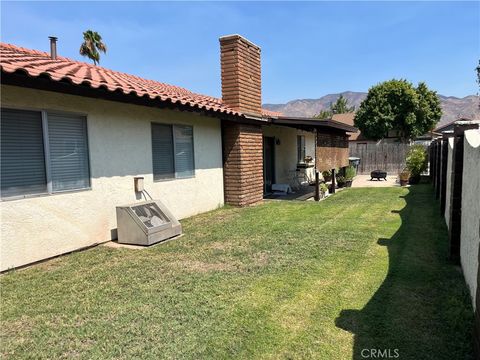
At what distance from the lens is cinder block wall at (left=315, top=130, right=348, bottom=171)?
1106 centimetres

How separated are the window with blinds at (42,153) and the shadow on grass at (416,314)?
14.9 feet

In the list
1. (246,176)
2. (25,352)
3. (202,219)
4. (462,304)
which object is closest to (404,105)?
(246,176)

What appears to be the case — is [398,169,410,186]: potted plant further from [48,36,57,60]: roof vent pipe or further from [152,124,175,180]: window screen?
[48,36,57,60]: roof vent pipe

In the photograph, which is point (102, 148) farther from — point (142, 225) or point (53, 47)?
point (53, 47)

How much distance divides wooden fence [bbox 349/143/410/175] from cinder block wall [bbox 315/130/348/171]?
922cm

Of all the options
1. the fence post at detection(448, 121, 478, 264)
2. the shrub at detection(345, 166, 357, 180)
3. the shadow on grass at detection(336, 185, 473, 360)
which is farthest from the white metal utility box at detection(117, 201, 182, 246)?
the shrub at detection(345, 166, 357, 180)

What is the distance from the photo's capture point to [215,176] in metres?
9.33

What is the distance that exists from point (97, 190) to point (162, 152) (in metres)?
2.01

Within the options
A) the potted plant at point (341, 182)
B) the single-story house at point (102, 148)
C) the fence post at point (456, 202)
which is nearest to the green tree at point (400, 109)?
the potted plant at point (341, 182)

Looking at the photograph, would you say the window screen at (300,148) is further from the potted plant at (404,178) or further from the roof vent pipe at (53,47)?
the roof vent pipe at (53,47)

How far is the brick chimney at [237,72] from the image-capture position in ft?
30.5

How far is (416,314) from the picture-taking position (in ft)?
10.2

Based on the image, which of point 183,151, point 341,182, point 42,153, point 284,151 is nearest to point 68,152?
point 42,153

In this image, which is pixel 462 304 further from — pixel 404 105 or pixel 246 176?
pixel 404 105
